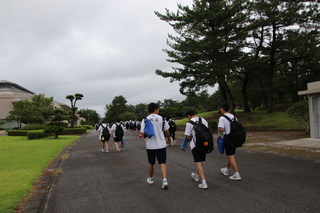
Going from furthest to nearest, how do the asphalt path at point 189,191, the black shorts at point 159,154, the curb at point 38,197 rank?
the black shorts at point 159,154
the curb at point 38,197
the asphalt path at point 189,191

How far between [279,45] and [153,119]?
26534 millimetres

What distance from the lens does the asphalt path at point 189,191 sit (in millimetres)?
3797

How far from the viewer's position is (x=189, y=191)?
15.1 feet

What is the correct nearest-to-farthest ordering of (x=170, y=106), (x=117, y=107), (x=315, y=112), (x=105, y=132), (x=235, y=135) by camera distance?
(x=235, y=135) → (x=105, y=132) → (x=315, y=112) → (x=170, y=106) → (x=117, y=107)

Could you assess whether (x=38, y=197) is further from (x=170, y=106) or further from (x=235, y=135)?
(x=170, y=106)

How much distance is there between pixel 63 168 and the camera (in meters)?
7.88

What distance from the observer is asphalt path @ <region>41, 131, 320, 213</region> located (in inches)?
149

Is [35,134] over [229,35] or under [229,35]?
under

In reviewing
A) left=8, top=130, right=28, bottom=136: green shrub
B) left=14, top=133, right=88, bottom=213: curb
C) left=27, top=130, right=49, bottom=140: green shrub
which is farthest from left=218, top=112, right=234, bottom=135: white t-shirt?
left=8, top=130, right=28, bottom=136: green shrub

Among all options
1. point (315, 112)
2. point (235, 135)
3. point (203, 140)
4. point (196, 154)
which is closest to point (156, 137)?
point (196, 154)

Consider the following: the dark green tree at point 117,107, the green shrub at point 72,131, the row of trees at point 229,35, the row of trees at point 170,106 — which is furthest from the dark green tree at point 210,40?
the dark green tree at point 117,107

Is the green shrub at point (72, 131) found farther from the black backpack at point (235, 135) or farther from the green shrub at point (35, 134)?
the black backpack at point (235, 135)

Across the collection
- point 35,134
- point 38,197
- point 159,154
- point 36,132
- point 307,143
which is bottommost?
point 38,197

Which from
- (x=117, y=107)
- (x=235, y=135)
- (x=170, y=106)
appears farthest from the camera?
(x=117, y=107)
